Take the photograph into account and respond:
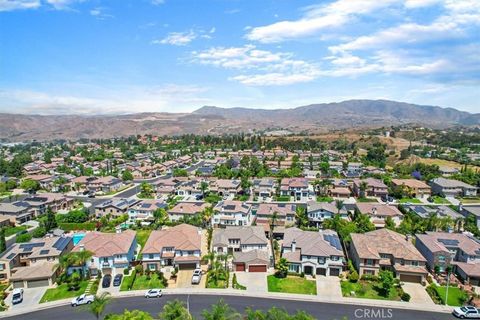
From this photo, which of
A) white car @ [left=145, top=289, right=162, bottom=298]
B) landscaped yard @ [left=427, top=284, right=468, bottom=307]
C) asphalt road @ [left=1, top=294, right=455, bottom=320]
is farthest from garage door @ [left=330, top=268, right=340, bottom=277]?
white car @ [left=145, top=289, right=162, bottom=298]

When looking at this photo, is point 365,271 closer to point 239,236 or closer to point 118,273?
point 239,236

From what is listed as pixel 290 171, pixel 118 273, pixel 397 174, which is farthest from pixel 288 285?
pixel 397 174

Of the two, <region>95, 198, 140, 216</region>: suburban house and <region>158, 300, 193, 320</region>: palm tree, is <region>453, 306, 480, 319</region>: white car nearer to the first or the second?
<region>158, 300, 193, 320</region>: palm tree

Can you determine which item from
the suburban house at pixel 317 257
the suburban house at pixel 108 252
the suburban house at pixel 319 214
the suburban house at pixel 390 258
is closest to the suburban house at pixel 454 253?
the suburban house at pixel 390 258

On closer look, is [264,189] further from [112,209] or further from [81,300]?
[81,300]

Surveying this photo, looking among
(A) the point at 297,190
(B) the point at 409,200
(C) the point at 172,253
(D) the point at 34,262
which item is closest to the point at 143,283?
(C) the point at 172,253

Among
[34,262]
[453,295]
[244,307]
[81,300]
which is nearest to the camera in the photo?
[244,307]
